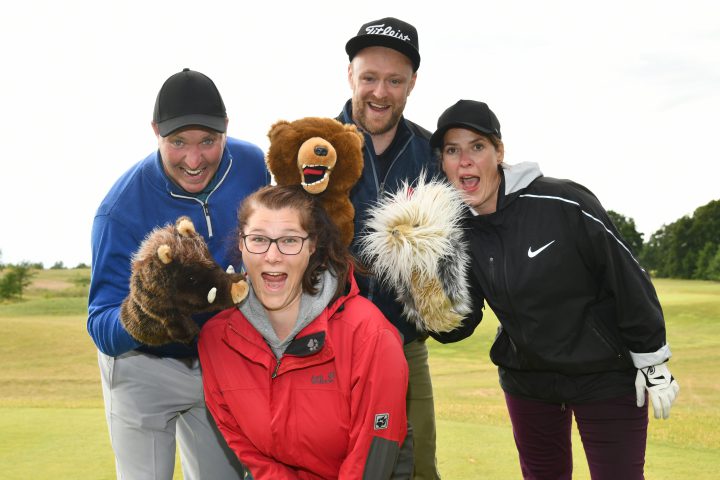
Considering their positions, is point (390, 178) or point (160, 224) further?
point (390, 178)

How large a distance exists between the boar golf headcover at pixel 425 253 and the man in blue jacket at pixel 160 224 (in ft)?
1.87

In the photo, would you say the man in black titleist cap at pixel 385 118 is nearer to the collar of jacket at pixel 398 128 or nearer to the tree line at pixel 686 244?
the collar of jacket at pixel 398 128

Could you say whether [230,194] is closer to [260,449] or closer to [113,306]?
[113,306]

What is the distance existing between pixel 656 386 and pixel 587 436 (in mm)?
357

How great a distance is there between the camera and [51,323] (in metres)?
11.9

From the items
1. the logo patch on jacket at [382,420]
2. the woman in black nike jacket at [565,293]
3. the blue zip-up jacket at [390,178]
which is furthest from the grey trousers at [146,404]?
the woman in black nike jacket at [565,293]

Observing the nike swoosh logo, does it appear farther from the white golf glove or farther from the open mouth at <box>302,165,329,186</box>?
the open mouth at <box>302,165,329,186</box>

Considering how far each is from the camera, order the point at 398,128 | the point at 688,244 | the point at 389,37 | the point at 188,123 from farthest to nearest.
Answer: the point at 688,244, the point at 398,128, the point at 389,37, the point at 188,123

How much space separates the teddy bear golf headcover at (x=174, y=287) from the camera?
88.8 inches

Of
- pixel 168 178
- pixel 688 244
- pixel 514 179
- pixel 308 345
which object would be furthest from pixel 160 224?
pixel 688 244

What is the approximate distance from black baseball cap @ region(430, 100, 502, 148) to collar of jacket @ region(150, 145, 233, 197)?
34.9 inches

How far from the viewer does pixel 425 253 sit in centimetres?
263

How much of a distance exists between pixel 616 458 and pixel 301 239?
1.53m

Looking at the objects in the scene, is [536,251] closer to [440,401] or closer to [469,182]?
[469,182]
